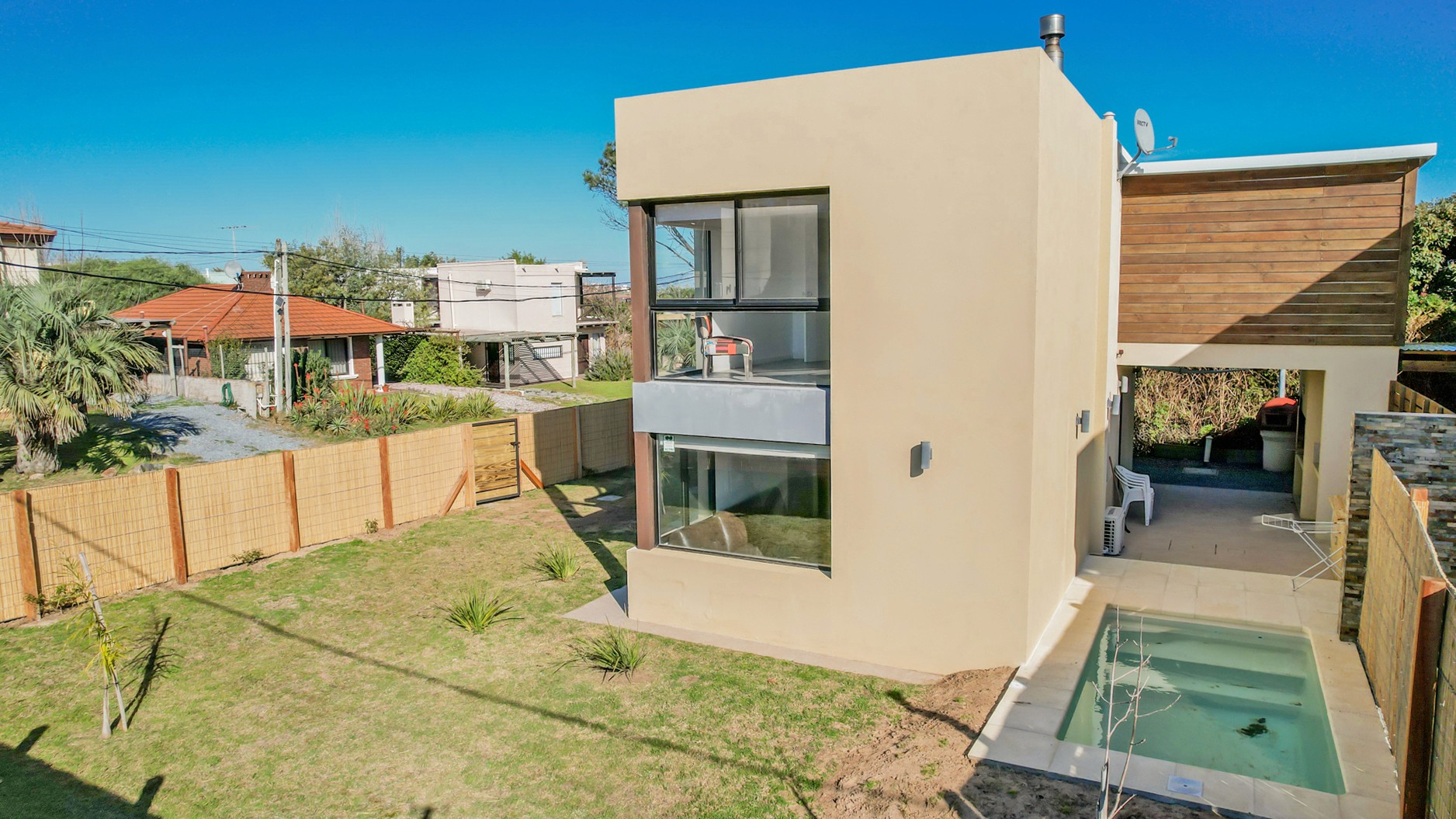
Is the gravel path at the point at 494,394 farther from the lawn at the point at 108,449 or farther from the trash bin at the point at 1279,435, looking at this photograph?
the trash bin at the point at 1279,435

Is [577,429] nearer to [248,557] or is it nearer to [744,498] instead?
[248,557]

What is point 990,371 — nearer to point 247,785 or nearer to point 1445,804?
point 1445,804

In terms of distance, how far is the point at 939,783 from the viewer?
638 centimetres

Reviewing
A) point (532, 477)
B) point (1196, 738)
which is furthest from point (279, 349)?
point (1196, 738)

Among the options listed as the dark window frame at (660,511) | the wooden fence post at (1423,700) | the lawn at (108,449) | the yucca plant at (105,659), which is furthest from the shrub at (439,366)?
the wooden fence post at (1423,700)

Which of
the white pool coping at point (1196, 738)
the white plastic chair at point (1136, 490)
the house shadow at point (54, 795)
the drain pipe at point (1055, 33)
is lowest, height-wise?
the house shadow at point (54, 795)

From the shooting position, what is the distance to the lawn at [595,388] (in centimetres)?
3328

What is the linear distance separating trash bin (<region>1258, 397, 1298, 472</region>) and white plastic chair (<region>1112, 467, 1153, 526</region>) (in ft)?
17.5

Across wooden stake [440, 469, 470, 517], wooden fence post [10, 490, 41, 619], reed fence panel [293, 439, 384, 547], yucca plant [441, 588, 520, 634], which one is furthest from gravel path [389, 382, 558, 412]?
wooden fence post [10, 490, 41, 619]

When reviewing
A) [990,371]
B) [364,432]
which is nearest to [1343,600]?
[990,371]

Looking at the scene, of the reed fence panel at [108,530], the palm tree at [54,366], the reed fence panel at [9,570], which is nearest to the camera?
the reed fence panel at [9,570]

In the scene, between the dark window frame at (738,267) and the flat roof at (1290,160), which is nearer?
the dark window frame at (738,267)

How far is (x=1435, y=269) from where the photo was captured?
25.6 metres

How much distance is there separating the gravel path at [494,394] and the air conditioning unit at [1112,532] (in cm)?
1741
